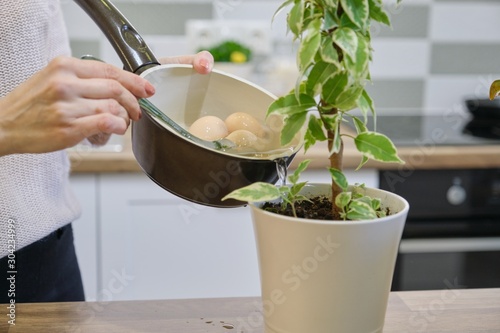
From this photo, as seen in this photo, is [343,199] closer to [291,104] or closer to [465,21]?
[291,104]

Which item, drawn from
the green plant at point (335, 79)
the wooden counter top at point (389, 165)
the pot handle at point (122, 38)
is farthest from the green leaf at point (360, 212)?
the wooden counter top at point (389, 165)

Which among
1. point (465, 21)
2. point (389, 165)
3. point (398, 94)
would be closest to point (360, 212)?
point (389, 165)

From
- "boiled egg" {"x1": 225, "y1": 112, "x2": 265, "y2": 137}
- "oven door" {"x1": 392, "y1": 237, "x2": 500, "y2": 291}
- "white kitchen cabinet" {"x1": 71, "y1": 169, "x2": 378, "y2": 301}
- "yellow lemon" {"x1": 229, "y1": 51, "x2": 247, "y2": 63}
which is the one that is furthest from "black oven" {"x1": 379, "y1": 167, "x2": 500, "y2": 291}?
"boiled egg" {"x1": 225, "y1": 112, "x2": 265, "y2": 137}

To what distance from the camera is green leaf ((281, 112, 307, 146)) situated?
0.63 metres

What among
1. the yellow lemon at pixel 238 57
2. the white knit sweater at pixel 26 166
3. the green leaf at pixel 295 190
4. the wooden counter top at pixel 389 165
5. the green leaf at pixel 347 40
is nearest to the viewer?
the green leaf at pixel 347 40

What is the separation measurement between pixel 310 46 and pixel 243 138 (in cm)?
22

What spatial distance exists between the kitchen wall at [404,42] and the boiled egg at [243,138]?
127 centimetres

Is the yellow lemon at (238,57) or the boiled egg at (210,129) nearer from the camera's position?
the boiled egg at (210,129)

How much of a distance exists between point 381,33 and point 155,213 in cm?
108

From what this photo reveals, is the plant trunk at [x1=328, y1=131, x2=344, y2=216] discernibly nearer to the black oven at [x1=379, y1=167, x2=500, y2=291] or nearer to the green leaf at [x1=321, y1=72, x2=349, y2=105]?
the green leaf at [x1=321, y1=72, x2=349, y2=105]

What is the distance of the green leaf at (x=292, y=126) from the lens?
626 mm

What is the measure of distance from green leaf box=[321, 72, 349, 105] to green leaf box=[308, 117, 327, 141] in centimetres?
3

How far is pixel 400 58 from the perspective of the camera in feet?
7.25

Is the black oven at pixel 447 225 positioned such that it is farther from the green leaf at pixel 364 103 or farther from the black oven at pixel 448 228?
the green leaf at pixel 364 103
